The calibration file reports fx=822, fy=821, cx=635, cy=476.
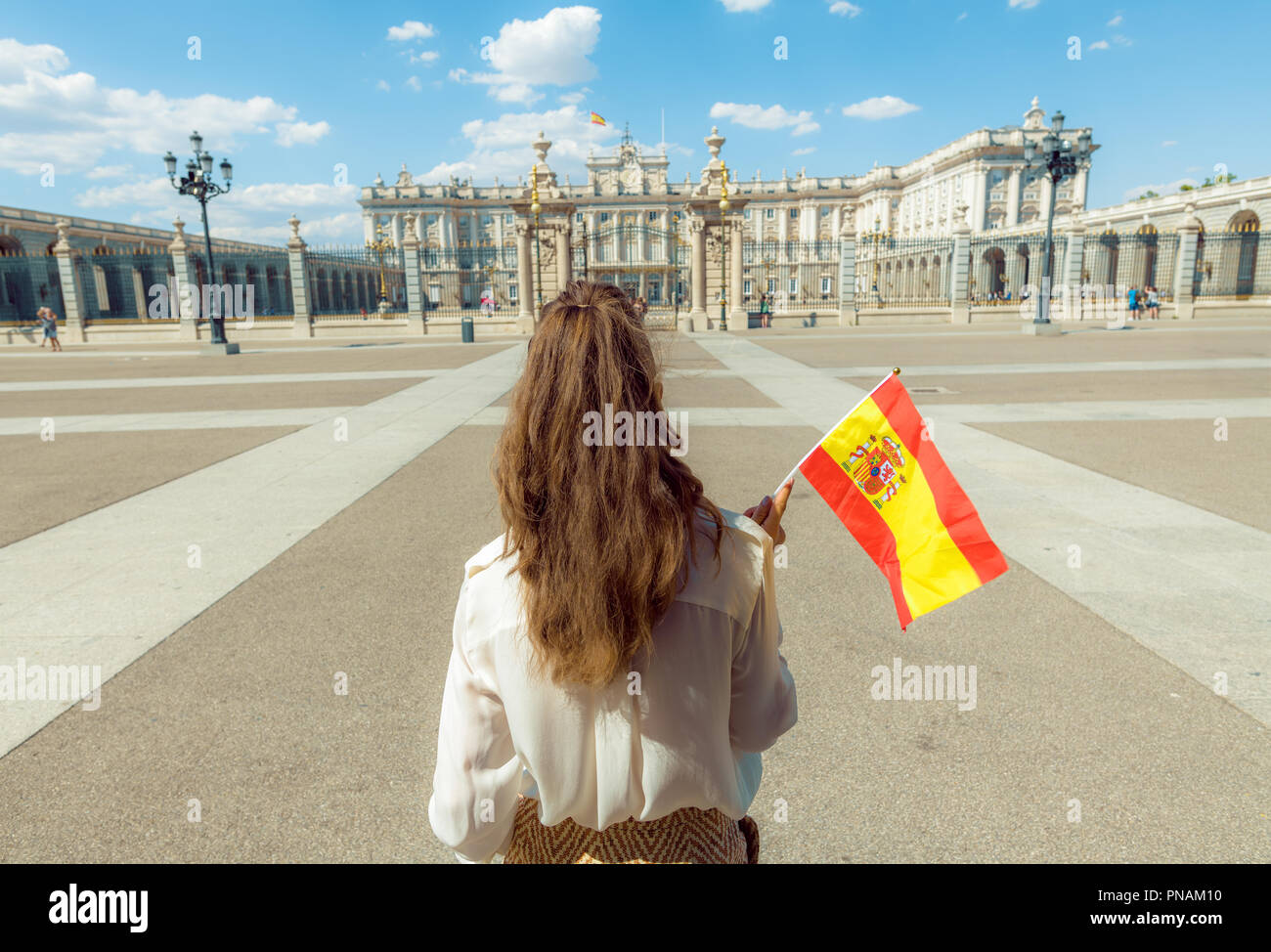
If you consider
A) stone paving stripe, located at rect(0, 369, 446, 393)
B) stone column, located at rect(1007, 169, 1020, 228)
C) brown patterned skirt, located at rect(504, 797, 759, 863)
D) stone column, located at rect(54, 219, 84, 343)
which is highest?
stone column, located at rect(1007, 169, 1020, 228)

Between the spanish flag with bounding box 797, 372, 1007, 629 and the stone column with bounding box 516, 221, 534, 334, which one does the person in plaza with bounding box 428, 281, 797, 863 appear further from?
the stone column with bounding box 516, 221, 534, 334

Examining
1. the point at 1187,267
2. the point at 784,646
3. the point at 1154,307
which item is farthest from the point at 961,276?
the point at 784,646

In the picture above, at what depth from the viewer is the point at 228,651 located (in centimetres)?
426

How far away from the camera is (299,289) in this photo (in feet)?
107

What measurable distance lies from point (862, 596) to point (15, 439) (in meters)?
10.7

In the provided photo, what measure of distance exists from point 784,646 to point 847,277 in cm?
3057

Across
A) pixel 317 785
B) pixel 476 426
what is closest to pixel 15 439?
pixel 476 426

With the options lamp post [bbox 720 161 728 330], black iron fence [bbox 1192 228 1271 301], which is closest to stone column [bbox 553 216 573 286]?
lamp post [bbox 720 161 728 330]

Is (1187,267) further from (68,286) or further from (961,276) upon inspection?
(68,286)

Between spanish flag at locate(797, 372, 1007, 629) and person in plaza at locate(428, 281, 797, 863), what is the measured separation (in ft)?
2.42

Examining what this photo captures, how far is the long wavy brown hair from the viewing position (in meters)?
1.38

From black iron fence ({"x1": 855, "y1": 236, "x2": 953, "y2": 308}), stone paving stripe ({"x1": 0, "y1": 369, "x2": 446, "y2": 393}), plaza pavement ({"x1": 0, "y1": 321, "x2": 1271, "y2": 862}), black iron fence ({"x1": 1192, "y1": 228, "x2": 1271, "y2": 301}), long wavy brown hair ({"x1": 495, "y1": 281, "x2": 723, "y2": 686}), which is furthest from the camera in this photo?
black iron fence ({"x1": 1192, "y1": 228, "x2": 1271, "y2": 301})

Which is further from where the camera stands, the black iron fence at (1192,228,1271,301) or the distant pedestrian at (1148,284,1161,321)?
the black iron fence at (1192,228,1271,301)
